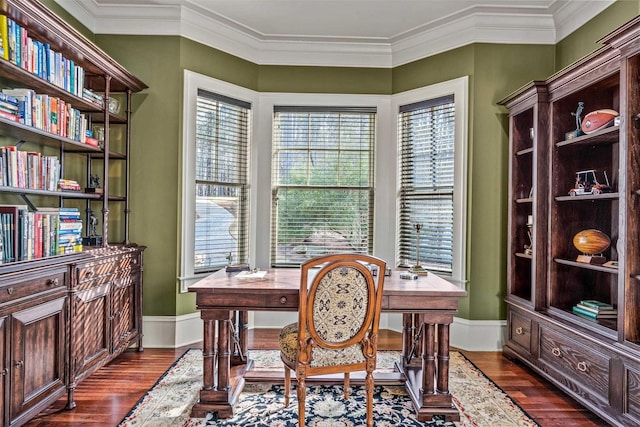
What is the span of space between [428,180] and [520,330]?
1612mm

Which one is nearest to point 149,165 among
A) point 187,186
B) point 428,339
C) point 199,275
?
point 187,186

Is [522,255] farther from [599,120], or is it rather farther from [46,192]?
[46,192]

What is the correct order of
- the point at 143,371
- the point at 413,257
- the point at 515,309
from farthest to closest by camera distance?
the point at 413,257, the point at 515,309, the point at 143,371

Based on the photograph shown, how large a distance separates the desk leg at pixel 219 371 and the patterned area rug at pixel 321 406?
0.19 feet

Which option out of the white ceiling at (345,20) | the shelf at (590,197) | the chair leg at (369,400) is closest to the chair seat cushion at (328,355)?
the chair leg at (369,400)

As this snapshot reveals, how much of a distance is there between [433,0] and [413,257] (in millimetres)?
2421

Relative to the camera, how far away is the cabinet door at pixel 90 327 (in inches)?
106

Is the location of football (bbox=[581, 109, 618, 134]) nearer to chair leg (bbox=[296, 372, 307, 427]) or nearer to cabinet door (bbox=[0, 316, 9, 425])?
chair leg (bbox=[296, 372, 307, 427])

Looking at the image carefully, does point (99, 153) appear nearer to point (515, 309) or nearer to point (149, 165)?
point (149, 165)

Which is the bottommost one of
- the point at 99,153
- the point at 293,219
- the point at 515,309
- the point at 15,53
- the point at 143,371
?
the point at 143,371

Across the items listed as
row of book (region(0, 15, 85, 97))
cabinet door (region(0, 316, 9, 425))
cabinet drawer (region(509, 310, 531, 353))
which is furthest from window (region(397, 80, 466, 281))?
cabinet door (region(0, 316, 9, 425))

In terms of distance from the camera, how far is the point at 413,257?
433 cm

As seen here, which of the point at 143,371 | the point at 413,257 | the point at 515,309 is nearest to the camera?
the point at 143,371

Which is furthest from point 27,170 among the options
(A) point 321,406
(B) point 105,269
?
(A) point 321,406
